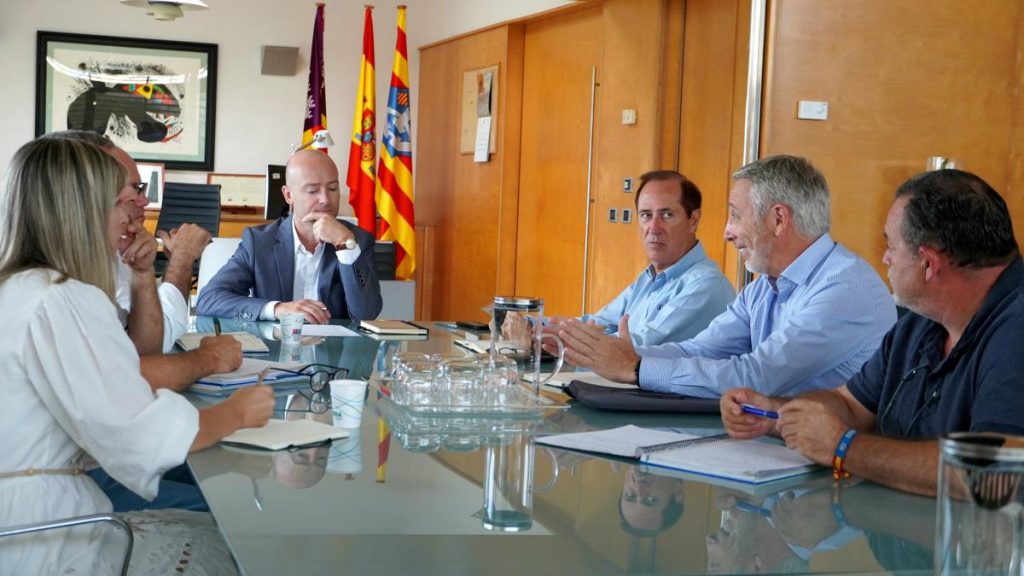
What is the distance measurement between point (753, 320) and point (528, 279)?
4.99m

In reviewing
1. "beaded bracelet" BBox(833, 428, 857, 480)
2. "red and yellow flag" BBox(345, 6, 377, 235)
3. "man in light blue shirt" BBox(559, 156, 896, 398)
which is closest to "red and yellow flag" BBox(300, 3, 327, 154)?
"red and yellow flag" BBox(345, 6, 377, 235)

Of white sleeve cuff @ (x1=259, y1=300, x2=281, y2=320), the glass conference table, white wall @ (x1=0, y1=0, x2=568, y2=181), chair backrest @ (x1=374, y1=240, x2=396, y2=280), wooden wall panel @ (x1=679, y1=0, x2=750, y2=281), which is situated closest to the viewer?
the glass conference table

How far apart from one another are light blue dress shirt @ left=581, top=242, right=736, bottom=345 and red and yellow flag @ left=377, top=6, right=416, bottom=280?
4756 millimetres

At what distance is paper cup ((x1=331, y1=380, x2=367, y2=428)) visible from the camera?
1.84 m

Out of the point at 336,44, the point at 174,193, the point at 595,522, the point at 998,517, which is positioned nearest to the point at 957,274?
the point at 595,522

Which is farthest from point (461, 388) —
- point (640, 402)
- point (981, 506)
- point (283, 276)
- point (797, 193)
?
point (283, 276)

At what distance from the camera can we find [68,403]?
152cm

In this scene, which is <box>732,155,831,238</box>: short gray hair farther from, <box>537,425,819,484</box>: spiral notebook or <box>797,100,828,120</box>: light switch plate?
<box>797,100,828,120</box>: light switch plate

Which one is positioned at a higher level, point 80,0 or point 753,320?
point 80,0

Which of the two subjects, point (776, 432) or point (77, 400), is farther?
point (776, 432)

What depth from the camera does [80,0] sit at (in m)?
8.60

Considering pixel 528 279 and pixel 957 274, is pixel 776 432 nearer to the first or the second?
pixel 957 274

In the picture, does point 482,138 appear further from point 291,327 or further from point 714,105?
point 291,327

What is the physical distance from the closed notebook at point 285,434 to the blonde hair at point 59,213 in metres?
0.30
